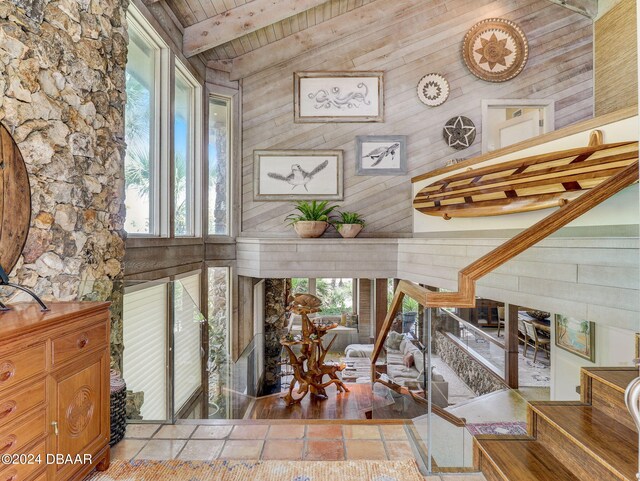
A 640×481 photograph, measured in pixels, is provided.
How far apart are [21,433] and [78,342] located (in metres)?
0.42

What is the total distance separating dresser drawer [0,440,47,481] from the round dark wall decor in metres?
5.23

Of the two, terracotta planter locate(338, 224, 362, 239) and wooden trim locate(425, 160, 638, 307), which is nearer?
wooden trim locate(425, 160, 638, 307)

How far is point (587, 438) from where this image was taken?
159cm

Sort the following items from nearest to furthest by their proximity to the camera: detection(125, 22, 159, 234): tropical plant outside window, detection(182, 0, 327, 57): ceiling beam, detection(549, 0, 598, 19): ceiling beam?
detection(125, 22, 159, 234): tropical plant outside window
detection(182, 0, 327, 57): ceiling beam
detection(549, 0, 598, 19): ceiling beam

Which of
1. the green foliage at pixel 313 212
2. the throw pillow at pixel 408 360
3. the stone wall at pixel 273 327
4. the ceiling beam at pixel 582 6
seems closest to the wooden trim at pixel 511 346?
the throw pillow at pixel 408 360

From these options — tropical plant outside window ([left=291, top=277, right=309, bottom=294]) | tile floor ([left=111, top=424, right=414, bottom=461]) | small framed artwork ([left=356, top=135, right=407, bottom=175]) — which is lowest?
tile floor ([left=111, top=424, right=414, bottom=461])

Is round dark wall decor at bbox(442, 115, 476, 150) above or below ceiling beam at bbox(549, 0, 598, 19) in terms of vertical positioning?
below

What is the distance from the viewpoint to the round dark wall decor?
5380 mm

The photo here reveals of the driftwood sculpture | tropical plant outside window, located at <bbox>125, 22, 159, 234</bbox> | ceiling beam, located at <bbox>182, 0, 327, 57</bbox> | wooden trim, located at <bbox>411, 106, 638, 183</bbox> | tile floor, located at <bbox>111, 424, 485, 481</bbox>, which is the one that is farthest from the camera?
the driftwood sculpture

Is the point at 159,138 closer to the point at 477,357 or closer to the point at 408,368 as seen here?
the point at 408,368

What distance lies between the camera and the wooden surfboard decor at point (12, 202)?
183 centimetres

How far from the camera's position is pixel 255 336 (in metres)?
5.76

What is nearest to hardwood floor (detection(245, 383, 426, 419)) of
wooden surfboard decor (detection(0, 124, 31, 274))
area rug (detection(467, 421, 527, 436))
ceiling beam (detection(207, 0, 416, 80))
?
area rug (detection(467, 421, 527, 436))

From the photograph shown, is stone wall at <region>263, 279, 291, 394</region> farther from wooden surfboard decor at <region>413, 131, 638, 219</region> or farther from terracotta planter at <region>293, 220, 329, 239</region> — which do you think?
wooden surfboard decor at <region>413, 131, 638, 219</region>
